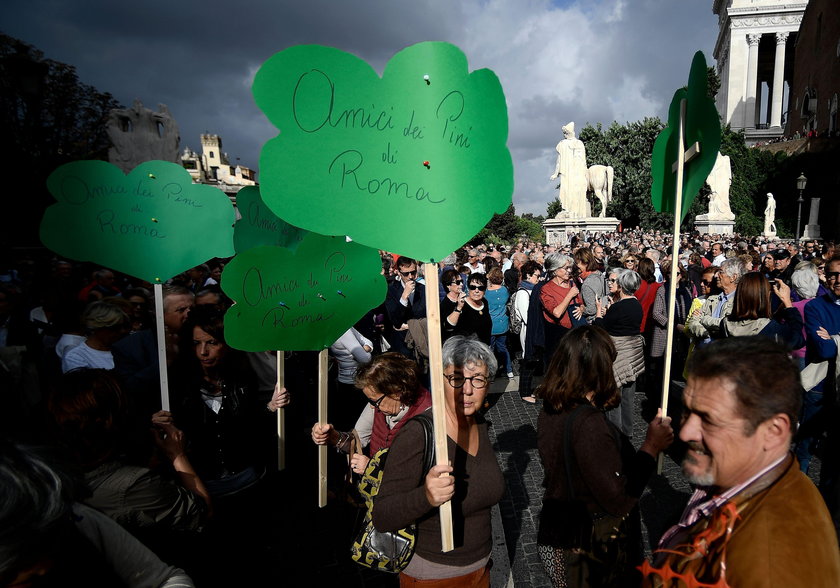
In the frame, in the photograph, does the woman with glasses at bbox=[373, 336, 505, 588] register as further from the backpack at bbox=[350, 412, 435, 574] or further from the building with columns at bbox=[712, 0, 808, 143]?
the building with columns at bbox=[712, 0, 808, 143]

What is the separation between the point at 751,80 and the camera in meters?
48.0

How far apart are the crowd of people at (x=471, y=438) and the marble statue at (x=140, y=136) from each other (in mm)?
14813

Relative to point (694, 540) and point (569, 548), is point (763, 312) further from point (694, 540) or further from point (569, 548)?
point (694, 540)

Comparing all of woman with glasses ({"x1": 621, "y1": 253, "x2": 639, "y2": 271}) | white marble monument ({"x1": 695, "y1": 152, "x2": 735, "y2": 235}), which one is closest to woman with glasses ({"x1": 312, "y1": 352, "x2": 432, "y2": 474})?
woman with glasses ({"x1": 621, "y1": 253, "x2": 639, "y2": 271})

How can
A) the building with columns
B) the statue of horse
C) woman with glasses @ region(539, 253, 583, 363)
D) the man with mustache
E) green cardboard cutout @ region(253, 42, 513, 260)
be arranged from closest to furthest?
the man with mustache → green cardboard cutout @ region(253, 42, 513, 260) → woman with glasses @ region(539, 253, 583, 363) → the statue of horse → the building with columns

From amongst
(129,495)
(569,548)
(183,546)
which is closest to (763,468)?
(569,548)

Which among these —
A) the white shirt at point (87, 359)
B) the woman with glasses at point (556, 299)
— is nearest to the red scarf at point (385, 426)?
the white shirt at point (87, 359)

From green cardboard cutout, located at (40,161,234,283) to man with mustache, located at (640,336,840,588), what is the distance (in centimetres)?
235

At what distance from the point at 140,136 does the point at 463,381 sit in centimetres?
2052

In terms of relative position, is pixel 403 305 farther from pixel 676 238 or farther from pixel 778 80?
pixel 778 80

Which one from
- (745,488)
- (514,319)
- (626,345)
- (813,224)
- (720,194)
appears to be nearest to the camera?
(745,488)

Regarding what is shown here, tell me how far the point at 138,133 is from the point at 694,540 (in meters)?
21.6

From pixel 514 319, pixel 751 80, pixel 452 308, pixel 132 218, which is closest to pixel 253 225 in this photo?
pixel 132 218

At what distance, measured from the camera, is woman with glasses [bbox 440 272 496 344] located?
5.12 meters
